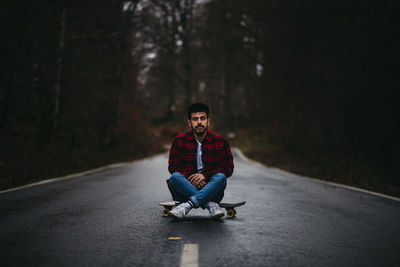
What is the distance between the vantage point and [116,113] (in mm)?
27625

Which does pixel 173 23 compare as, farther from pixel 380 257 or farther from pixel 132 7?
pixel 380 257

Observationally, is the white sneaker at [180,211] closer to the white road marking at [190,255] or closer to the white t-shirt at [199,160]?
the white t-shirt at [199,160]

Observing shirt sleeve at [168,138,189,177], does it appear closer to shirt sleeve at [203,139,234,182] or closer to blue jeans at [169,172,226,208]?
blue jeans at [169,172,226,208]

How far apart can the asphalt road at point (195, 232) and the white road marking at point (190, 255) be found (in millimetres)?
10

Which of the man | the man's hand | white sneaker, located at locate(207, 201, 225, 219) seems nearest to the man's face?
the man

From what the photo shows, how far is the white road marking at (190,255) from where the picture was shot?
418cm

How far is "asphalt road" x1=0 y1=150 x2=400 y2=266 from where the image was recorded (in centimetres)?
437

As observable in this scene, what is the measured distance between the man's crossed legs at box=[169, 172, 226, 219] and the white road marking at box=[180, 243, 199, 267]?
1.16 meters

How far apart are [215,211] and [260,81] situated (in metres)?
Result: 22.4

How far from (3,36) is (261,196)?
452 inches

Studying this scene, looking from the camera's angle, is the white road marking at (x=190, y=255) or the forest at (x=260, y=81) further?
the forest at (x=260, y=81)

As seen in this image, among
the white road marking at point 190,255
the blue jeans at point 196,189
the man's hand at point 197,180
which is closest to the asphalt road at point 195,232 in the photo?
the white road marking at point 190,255

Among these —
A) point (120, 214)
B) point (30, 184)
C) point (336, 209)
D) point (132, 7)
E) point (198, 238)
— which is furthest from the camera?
point (132, 7)

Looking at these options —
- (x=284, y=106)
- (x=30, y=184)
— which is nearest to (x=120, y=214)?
(x=30, y=184)
